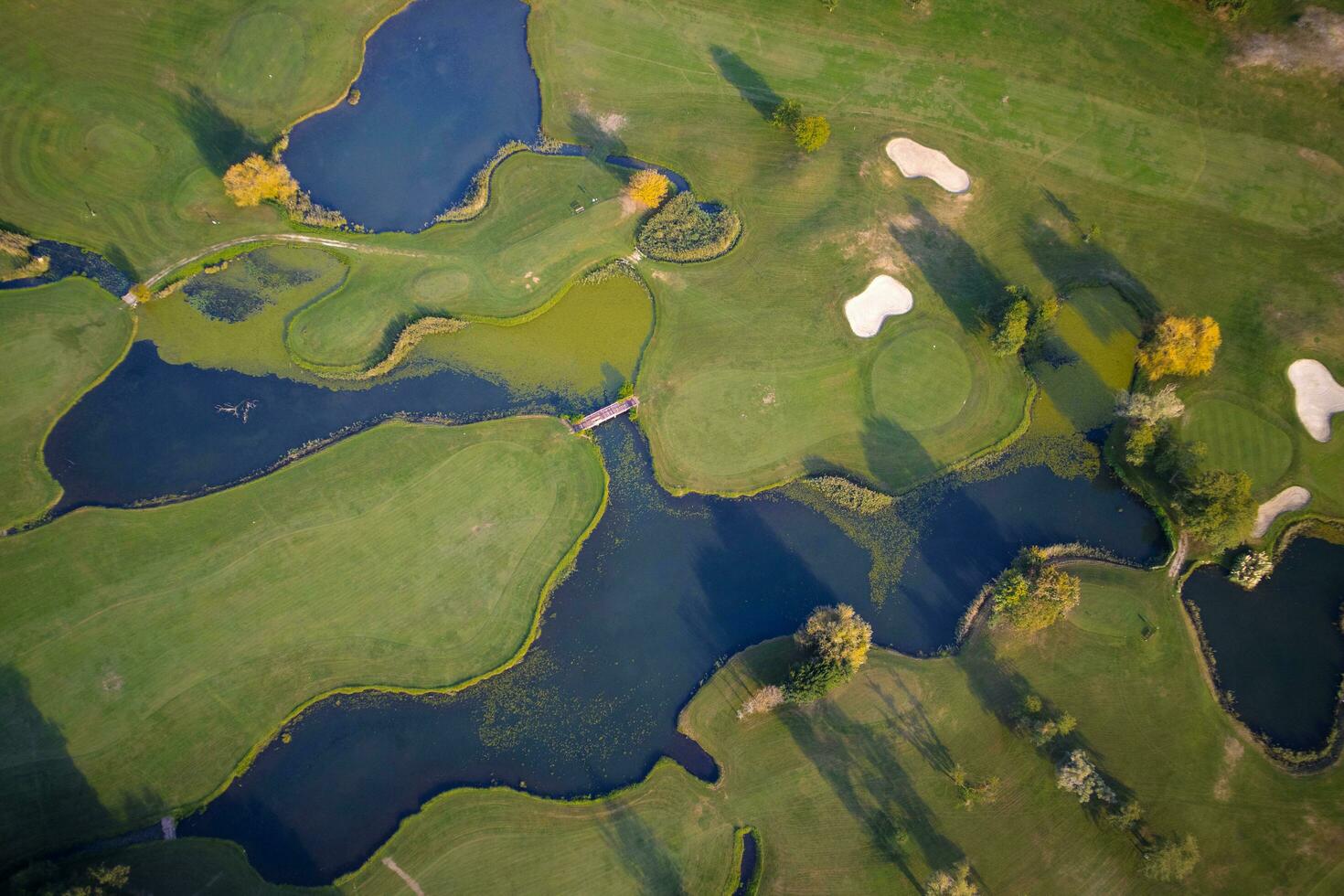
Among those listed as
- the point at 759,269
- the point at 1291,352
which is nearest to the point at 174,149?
the point at 759,269

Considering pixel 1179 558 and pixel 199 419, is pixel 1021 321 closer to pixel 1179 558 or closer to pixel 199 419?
pixel 1179 558

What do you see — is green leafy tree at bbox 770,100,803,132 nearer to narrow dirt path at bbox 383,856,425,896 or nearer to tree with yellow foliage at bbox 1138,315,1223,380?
tree with yellow foliage at bbox 1138,315,1223,380

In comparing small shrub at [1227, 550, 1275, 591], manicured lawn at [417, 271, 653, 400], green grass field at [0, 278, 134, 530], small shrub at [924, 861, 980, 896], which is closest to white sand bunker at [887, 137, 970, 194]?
manicured lawn at [417, 271, 653, 400]

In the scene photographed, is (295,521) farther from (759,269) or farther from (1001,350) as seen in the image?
(1001,350)

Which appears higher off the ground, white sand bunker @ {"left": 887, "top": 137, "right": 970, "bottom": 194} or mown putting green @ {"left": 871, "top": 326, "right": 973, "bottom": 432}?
white sand bunker @ {"left": 887, "top": 137, "right": 970, "bottom": 194}

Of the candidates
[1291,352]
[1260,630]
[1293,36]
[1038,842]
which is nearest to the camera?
[1038,842]

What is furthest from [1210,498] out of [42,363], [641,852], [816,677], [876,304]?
[42,363]
